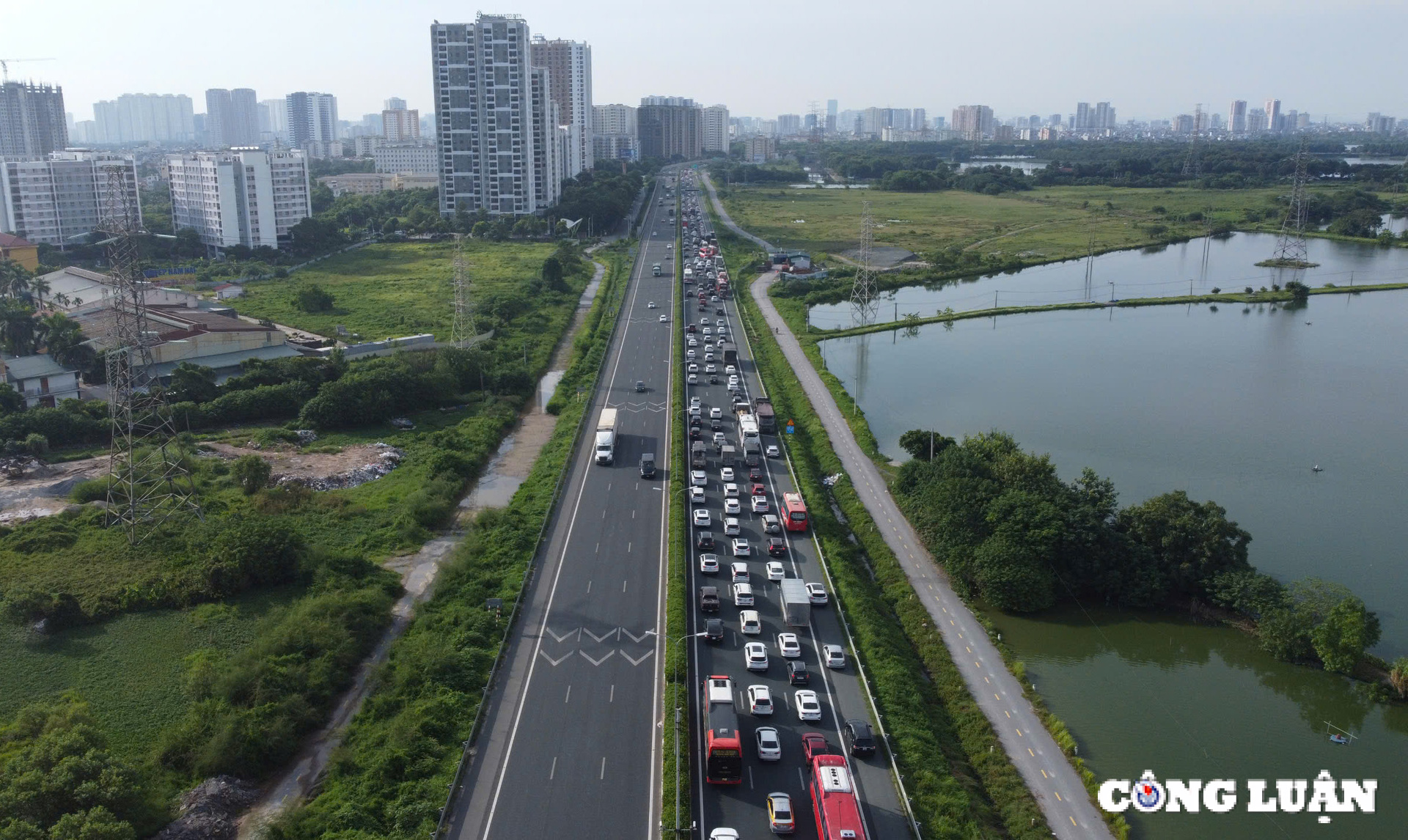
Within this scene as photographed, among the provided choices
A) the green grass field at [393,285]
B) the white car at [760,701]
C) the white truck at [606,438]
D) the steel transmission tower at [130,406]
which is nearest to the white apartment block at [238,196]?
the green grass field at [393,285]

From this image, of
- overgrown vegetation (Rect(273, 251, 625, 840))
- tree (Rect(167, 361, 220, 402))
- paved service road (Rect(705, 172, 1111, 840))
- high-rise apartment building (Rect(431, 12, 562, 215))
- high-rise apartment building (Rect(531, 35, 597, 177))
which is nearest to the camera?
overgrown vegetation (Rect(273, 251, 625, 840))

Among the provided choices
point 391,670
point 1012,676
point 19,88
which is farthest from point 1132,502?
point 19,88

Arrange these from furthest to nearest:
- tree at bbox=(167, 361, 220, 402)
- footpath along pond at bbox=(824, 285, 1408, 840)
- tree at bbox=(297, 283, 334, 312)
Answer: tree at bbox=(297, 283, 334, 312), tree at bbox=(167, 361, 220, 402), footpath along pond at bbox=(824, 285, 1408, 840)

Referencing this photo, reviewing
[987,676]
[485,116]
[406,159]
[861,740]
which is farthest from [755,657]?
[406,159]

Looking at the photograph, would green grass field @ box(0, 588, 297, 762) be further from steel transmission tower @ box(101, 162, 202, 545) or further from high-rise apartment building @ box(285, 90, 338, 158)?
high-rise apartment building @ box(285, 90, 338, 158)

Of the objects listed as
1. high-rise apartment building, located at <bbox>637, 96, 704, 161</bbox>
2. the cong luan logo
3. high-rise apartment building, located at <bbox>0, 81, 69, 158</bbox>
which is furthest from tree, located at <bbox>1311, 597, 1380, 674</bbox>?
high-rise apartment building, located at <bbox>637, 96, 704, 161</bbox>

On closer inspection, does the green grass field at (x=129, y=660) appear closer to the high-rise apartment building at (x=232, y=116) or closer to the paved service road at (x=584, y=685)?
the paved service road at (x=584, y=685)

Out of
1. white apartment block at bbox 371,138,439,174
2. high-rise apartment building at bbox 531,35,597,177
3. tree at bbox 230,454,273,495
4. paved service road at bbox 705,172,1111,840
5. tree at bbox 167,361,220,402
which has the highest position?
high-rise apartment building at bbox 531,35,597,177
